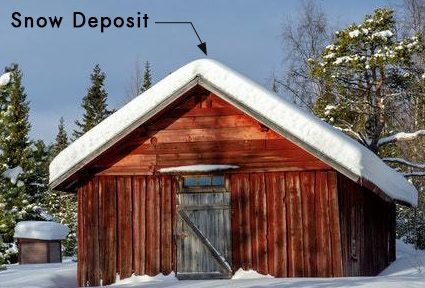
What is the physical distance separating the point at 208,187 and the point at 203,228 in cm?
89

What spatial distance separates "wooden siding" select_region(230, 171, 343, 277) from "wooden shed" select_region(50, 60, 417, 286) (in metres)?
0.02

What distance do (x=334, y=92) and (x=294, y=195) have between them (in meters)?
14.1

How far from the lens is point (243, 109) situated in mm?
13305

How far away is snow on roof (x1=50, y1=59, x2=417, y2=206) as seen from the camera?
1267 centimetres

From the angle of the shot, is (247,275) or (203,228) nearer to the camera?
(247,275)

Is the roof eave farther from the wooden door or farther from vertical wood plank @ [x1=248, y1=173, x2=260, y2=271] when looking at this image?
vertical wood plank @ [x1=248, y1=173, x2=260, y2=271]

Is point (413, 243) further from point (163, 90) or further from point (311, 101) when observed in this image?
point (163, 90)

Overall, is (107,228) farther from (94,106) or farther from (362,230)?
(94,106)

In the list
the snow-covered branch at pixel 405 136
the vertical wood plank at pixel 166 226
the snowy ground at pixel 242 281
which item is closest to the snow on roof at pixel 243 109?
the vertical wood plank at pixel 166 226

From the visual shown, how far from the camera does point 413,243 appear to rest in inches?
1121

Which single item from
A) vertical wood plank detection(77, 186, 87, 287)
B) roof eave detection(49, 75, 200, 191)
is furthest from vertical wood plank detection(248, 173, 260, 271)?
vertical wood plank detection(77, 186, 87, 287)

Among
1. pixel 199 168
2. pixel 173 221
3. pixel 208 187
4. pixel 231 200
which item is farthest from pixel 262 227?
pixel 173 221

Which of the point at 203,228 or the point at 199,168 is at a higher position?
the point at 199,168

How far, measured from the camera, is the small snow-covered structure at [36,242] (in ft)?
94.6
